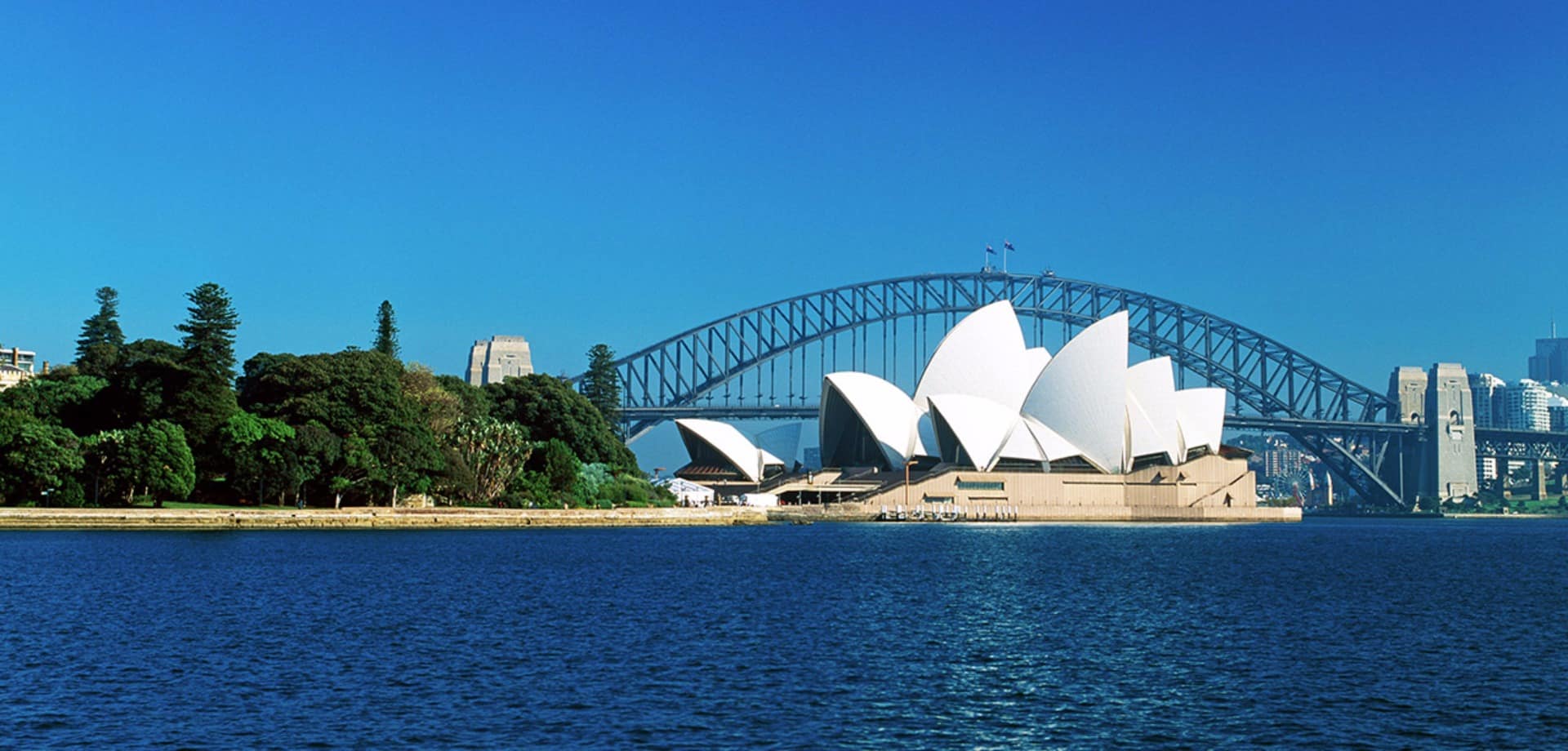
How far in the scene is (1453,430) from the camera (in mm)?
166875

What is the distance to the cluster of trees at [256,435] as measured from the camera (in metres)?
64.6

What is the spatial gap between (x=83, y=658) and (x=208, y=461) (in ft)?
154

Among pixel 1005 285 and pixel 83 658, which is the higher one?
pixel 1005 285

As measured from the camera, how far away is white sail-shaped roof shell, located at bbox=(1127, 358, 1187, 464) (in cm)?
10769

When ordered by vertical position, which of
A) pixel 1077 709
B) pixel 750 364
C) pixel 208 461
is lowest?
pixel 1077 709

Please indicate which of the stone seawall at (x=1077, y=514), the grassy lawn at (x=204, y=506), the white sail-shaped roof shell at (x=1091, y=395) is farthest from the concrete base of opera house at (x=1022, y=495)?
the grassy lawn at (x=204, y=506)

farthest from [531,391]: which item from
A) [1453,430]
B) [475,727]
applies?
[1453,430]

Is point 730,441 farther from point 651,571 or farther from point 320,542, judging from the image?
point 651,571

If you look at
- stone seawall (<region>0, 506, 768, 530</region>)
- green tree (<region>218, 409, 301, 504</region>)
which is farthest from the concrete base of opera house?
green tree (<region>218, 409, 301, 504</region>)

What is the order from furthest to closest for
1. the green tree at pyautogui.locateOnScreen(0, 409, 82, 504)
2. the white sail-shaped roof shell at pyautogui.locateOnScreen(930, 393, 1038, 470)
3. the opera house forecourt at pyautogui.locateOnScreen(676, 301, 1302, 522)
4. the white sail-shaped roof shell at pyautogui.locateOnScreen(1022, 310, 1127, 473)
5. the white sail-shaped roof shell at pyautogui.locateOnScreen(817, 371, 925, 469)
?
the white sail-shaped roof shell at pyautogui.locateOnScreen(817, 371, 925, 469)
the white sail-shaped roof shell at pyautogui.locateOnScreen(930, 393, 1038, 470)
the opera house forecourt at pyautogui.locateOnScreen(676, 301, 1302, 522)
the white sail-shaped roof shell at pyautogui.locateOnScreen(1022, 310, 1127, 473)
the green tree at pyautogui.locateOnScreen(0, 409, 82, 504)

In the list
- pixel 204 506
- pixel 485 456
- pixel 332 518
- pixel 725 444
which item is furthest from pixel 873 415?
pixel 204 506

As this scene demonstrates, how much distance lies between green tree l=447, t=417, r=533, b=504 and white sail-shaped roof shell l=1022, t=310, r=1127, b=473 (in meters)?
37.8

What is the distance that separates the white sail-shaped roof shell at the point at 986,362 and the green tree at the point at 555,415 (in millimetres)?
24407

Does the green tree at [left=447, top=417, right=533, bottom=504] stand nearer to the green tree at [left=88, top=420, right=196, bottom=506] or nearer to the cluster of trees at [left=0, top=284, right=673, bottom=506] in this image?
the cluster of trees at [left=0, top=284, right=673, bottom=506]
